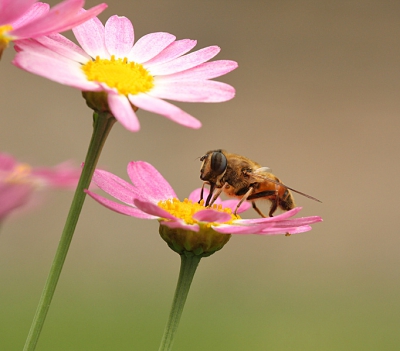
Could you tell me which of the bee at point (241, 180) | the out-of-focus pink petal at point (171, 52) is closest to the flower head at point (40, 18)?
the out-of-focus pink petal at point (171, 52)

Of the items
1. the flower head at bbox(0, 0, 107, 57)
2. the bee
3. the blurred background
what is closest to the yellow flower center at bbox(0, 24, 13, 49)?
the flower head at bbox(0, 0, 107, 57)

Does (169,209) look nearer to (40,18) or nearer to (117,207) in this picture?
(117,207)

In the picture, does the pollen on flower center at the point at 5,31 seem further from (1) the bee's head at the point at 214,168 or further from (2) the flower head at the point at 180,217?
(1) the bee's head at the point at 214,168

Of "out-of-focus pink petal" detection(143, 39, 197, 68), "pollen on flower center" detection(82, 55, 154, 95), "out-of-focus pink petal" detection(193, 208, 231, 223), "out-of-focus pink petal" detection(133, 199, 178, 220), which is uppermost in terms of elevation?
"out-of-focus pink petal" detection(143, 39, 197, 68)

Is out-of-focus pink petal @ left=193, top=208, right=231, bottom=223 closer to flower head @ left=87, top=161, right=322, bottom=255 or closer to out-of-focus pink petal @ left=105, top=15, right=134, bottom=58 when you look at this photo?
flower head @ left=87, top=161, right=322, bottom=255

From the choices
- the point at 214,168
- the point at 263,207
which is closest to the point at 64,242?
the point at 214,168

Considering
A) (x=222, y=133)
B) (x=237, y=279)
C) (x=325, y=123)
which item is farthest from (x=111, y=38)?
(x=325, y=123)
